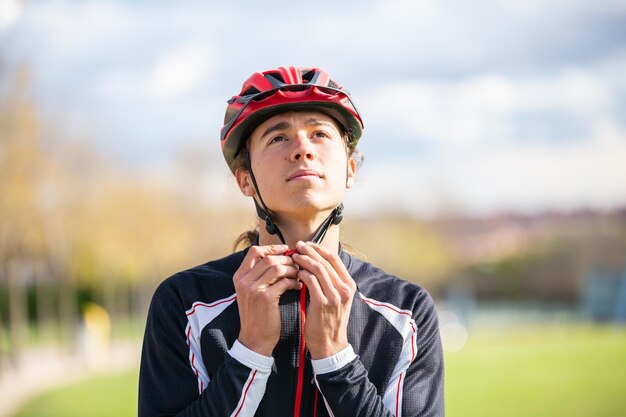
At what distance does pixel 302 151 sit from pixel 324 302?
2.11 ft

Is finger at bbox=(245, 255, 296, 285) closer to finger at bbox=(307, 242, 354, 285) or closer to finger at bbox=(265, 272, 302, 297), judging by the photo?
finger at bbox=(265, 272, 302, 297)

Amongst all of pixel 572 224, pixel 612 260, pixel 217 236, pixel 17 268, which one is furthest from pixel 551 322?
pixel 17 268

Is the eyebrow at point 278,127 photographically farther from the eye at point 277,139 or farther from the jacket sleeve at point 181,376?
the jacket sleeve at point 181,376

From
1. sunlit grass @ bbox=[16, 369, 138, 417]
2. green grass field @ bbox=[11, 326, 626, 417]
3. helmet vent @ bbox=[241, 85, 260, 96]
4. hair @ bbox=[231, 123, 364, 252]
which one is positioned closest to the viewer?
helmet vent @ bbox=[241, 85, 260, 96]

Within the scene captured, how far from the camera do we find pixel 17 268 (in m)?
25.2

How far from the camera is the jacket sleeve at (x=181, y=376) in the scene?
9.02ft

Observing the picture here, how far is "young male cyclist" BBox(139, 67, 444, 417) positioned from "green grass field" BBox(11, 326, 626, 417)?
15.1m

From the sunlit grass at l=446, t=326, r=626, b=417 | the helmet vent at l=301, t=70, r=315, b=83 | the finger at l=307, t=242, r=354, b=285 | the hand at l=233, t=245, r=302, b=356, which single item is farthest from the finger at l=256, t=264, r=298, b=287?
the sunlit grass at l=446, t=326, r=626, b=417

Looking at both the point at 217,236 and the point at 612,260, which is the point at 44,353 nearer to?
the point at 217,236

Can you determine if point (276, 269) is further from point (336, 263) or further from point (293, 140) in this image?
point (293, 140)

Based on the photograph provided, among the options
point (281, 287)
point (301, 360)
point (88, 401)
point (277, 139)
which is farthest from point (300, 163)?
point (88, 401)

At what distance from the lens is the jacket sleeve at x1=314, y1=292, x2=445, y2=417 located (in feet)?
8.95

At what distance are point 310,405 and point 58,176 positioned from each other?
72.7 ft

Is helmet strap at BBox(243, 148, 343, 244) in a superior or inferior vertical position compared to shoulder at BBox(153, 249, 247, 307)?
superior
